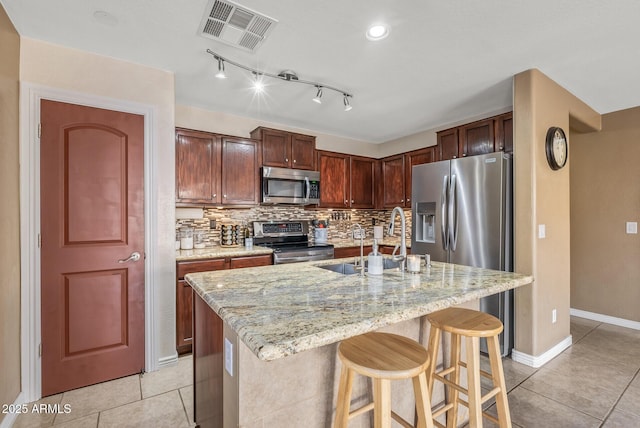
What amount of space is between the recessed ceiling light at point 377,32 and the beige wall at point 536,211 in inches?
54.4

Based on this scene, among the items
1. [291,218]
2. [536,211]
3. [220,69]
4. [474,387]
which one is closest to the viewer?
[474,387]

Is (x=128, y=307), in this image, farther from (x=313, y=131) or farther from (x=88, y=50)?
(x=313, y=131)

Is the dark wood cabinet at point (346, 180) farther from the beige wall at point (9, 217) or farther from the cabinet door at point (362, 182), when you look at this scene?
the beige wall at point (9, 217)

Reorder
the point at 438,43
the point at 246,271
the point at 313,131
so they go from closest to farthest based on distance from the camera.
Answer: the point at 246,271 < the point at 438,43 < the point at 313,131

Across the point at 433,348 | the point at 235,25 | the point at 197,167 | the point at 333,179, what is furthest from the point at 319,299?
the point at 333,179

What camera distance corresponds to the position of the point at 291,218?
429 cm

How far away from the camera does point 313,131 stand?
14.6 feet

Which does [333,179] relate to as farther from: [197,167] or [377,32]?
[377,32]

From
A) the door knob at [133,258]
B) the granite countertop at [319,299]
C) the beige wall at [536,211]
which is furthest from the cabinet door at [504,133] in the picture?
the door knob at [133,258]

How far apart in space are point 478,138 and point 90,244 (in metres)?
3.81

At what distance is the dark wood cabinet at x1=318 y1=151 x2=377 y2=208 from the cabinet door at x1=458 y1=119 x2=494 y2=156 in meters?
1.53

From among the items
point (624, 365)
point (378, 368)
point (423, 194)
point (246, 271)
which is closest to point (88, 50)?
point (246, 271)

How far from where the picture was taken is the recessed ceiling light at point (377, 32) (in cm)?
195

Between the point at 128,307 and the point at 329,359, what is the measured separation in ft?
6.15
